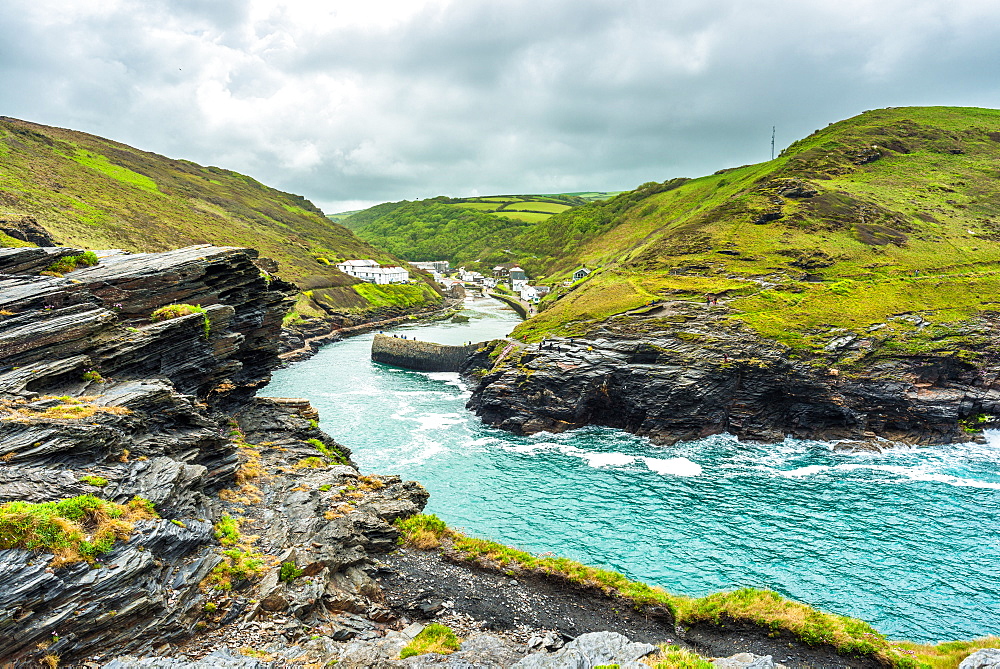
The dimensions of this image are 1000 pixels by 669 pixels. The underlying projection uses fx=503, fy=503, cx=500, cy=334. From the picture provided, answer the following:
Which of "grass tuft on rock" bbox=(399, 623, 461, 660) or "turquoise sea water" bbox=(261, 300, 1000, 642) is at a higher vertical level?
"grass tuft on rock" bbox=(399, 623, 461, 660)

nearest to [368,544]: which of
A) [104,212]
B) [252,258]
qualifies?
[252,258]

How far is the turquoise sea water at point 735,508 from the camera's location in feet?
95.5

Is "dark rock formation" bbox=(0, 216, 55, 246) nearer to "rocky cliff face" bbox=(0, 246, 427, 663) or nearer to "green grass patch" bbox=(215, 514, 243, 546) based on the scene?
"rocky cliff face" bbox=(0, 246, 427, 663)

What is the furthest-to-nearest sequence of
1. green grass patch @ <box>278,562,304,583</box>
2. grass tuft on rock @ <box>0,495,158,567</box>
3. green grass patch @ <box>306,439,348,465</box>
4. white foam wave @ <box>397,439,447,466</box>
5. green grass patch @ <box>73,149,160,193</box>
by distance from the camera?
1. green grass patch @ <box>73,149,160,193</box>
2. white foam wave @ <box>397,439,447,466</box>
3. green grass patch @ <box>306,439,348,465</box>
4. green grass patch @ <box>278,562,304,583</box>
5. grass tuft on rock @ <box>0,495,158,567</box>

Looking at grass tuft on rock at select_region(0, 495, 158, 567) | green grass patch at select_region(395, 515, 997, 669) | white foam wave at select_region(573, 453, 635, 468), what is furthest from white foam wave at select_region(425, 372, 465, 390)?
grass tuft on rock at select_region(0, 495, 158, 567)

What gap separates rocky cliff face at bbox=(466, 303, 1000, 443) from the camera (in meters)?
51.3

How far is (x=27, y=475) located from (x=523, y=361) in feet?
165

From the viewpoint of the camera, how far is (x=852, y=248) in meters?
83.2

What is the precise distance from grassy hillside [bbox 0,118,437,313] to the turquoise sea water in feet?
247

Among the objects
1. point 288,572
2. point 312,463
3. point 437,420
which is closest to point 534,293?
point 437,420

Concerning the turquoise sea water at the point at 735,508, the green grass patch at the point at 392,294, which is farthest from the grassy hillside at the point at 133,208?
the turquoise sea water at the point at 735,508

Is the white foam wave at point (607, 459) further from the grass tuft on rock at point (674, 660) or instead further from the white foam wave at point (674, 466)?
the grass tuft on rock at point (674, 660)

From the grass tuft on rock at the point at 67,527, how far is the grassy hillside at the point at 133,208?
91962 mm

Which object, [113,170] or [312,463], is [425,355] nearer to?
[312,463]
